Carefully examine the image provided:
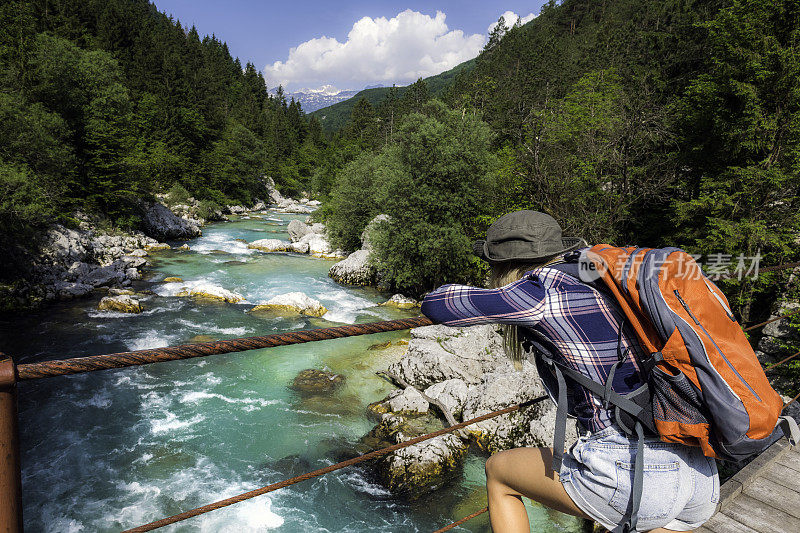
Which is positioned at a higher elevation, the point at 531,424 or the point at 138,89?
the point at 138,89

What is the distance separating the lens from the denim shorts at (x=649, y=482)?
1390mm

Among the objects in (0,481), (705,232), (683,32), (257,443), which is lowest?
(257,443)

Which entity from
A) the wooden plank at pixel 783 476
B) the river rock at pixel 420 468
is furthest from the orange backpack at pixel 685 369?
the river rock at pixel 420 468

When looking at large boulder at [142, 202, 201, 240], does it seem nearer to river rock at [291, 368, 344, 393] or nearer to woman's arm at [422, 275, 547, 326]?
river rock at [291, 368, 344, 393]

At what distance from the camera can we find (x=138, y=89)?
4503 cm

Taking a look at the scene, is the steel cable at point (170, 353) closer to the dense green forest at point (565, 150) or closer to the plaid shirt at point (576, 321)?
the plaid shirt at point (576, 321)

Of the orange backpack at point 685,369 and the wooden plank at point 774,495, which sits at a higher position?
the orange backpack at point 685,369

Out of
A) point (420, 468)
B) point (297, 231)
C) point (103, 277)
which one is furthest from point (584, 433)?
point (297, 231)

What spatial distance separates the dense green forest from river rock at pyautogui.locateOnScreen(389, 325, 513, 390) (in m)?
5.45

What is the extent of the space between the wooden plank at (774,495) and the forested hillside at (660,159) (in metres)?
5.02

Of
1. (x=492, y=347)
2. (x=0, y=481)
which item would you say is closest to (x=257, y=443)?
(x=492, y=347)

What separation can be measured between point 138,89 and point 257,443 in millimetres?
50668

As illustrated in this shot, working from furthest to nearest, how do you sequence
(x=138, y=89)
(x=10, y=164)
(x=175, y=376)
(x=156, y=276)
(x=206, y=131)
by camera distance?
(x=206, y=131), (x=138, y=89), (x=156, y=276), (x=10, y=164), (x=175, y=376)

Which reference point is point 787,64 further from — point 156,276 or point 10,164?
point 10,164
